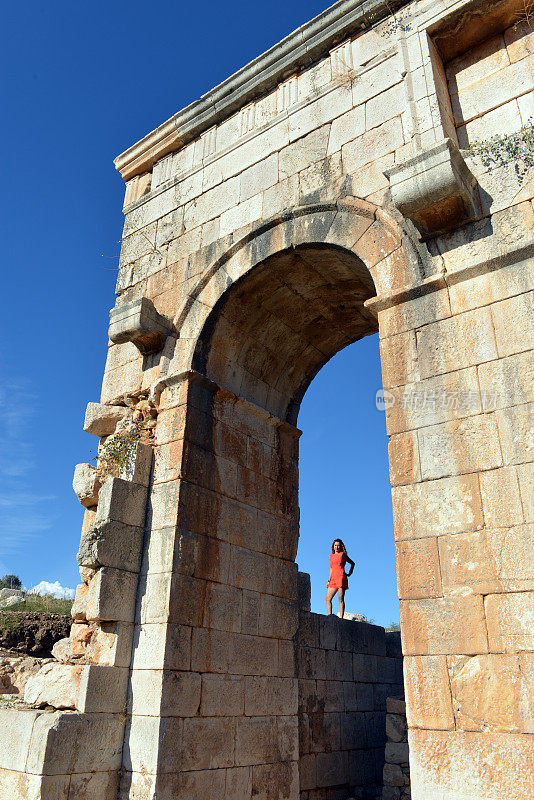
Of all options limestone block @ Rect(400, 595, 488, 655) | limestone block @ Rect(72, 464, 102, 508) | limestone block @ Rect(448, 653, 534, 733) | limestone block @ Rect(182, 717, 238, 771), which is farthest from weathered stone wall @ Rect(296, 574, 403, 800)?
limestone block @ Rect(448, 653, 534, 733)

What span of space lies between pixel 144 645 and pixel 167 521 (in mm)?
938

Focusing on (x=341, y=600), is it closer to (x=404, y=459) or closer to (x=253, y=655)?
(x=253, y=655)

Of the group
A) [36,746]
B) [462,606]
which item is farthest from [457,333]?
[36,746]

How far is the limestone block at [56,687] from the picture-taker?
4.57 meters

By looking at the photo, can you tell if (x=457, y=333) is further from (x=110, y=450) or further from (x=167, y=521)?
(x=110, y=450)

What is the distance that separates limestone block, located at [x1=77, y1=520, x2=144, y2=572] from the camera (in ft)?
15.7

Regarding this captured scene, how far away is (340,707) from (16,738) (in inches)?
139

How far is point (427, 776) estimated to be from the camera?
316 cm

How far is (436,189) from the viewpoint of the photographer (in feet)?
12.8

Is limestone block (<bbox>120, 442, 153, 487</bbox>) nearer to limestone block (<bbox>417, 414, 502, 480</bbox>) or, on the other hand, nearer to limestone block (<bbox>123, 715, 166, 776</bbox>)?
limestone block (<bbox>123, 715, 166, 776</bbox>)

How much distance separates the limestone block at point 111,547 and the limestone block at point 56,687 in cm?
81

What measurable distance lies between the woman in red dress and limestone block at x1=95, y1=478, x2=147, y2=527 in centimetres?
377

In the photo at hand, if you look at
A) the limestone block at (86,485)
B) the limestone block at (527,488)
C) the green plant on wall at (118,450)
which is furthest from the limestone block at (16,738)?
the limestone block at (527,488)

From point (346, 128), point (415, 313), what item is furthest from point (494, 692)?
point (346, 128)
